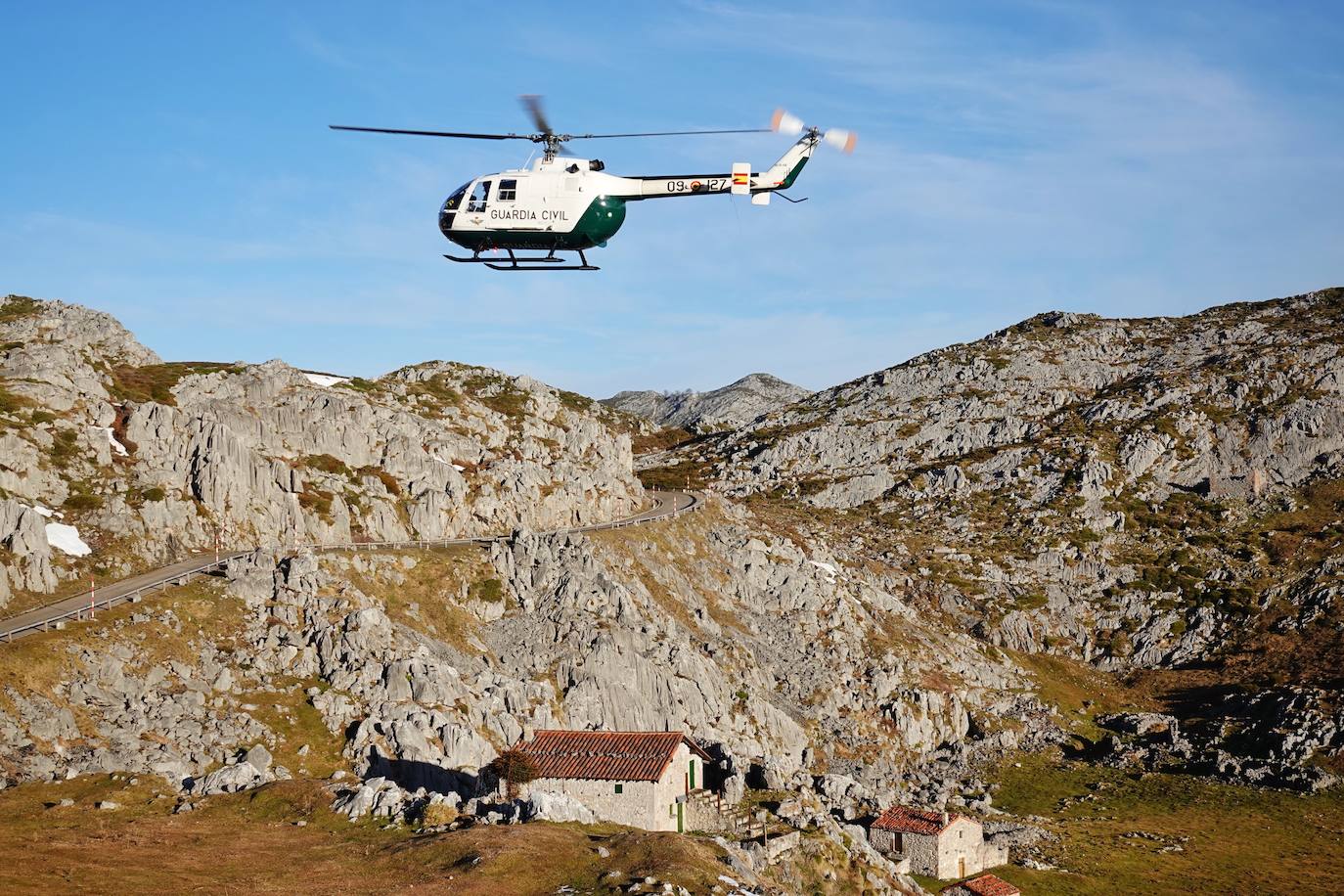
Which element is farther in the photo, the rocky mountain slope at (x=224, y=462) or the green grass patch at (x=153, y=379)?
the green grass patch at (x=153, y=379)

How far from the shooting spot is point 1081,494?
160 meters

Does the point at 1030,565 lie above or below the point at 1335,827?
above

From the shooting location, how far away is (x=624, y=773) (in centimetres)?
6238

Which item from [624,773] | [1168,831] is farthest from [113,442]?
[1168,831]

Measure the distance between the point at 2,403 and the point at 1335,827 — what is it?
340 feet

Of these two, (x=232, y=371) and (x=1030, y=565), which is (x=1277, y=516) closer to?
(x=1030, y=565)

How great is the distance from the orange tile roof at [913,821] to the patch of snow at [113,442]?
6182 cm

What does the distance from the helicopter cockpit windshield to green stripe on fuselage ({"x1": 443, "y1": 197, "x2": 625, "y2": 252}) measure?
1.45 feet

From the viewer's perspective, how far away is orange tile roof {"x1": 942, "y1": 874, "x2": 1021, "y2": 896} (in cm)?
6656

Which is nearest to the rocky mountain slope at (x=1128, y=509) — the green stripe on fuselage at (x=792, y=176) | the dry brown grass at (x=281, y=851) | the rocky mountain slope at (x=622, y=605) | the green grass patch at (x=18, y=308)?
the rocky mountain slope at (x=622, y=605)

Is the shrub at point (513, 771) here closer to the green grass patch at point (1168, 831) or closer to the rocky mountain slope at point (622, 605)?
the rocky mountain slope at point (622, 605)

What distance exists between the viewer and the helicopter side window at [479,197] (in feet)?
215

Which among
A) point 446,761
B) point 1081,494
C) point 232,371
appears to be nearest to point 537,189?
point 446,761

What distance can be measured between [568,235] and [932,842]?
42.2 meters
